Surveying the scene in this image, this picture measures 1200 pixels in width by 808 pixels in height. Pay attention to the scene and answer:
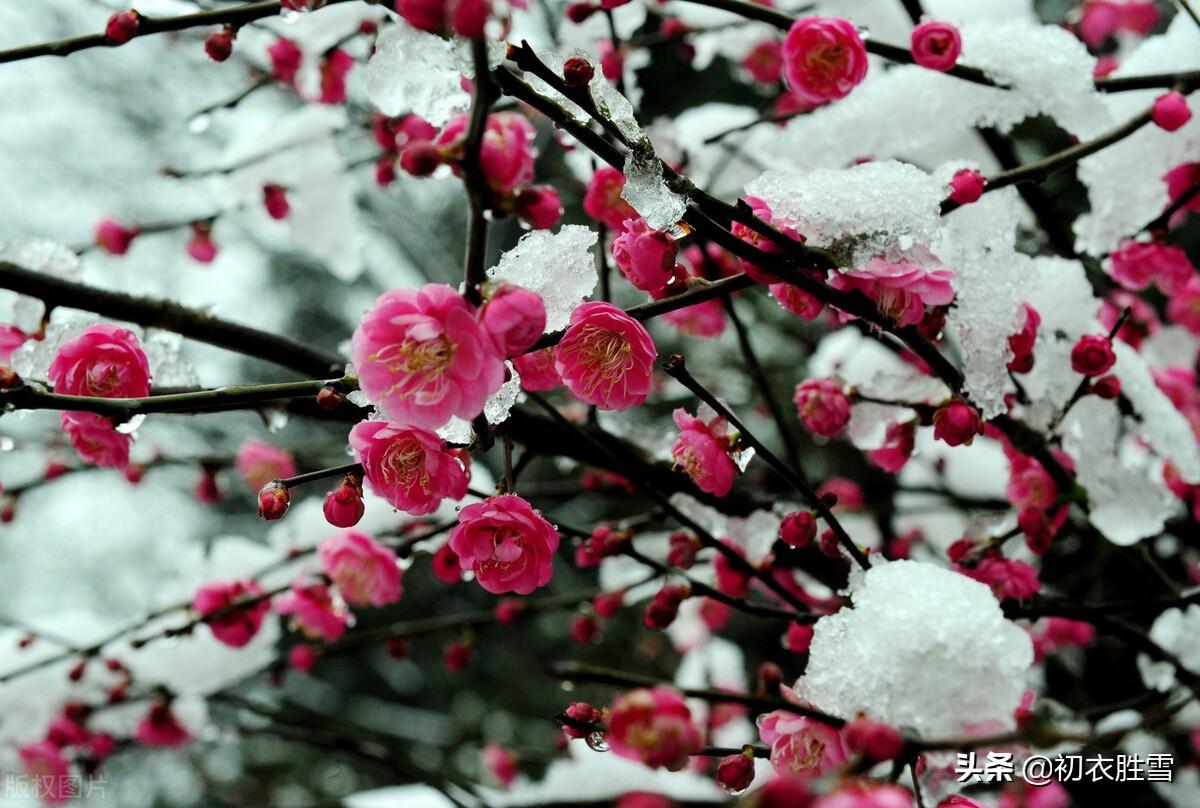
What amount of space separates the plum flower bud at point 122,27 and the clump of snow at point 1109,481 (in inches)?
49.2

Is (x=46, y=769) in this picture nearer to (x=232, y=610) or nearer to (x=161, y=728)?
(x=161, y=728)

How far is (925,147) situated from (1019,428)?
55cm

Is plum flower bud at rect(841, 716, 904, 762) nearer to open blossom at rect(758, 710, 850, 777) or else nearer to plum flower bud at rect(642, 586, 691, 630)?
open blossom at rect(758, 710, 850, 777)

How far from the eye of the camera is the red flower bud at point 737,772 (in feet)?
2.84

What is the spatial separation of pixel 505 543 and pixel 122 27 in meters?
0.70

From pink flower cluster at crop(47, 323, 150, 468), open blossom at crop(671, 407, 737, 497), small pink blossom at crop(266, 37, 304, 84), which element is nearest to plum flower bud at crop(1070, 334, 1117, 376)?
open blossom at crop(671, 407, 737, 497)

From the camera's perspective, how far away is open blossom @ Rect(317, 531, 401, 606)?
1.36 m

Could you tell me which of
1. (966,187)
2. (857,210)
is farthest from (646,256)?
(966,187)

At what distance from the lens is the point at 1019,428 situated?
3.73 ft

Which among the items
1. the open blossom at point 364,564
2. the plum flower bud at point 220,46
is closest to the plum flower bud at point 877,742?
the open blossom at point 364,564

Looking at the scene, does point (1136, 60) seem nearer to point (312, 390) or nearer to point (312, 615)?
point (312, 390)

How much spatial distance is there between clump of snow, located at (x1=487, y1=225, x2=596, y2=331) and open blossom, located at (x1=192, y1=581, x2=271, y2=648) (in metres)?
0.85

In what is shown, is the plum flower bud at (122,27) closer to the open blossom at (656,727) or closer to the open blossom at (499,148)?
the open blossom at (499,148)

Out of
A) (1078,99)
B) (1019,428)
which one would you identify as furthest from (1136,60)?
(1019,428)
